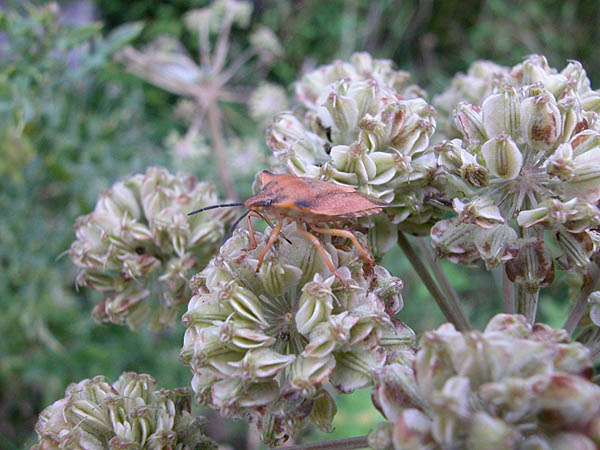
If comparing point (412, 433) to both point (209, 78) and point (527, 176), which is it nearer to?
point (527, 176)

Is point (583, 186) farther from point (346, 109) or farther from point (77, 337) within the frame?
point (77, 337)

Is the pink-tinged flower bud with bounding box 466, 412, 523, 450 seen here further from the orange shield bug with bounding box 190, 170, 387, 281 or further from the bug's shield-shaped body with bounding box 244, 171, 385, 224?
the bug's shield-shaped body with bounding box 244, 171, 385, 224

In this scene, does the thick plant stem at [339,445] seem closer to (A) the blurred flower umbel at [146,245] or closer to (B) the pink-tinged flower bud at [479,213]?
(B) the pink-tinged flower bud at [479,213]

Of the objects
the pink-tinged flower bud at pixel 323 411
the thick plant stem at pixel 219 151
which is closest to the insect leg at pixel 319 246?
the pink-tinged flower bud at pixel 323 411

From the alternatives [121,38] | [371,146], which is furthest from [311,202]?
[121,38]

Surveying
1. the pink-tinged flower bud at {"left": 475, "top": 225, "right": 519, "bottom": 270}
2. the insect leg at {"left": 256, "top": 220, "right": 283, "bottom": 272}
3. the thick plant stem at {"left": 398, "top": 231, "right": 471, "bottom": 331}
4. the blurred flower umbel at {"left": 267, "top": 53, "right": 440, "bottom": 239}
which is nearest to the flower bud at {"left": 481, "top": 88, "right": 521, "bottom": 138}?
the blurred flower umbel at {"left": 267, "top": 53, "right": 440, "bottom": 239}

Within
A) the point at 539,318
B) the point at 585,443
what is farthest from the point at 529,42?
the point at 585,443
